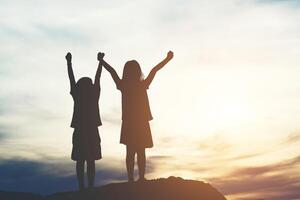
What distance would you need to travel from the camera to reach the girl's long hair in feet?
53.7

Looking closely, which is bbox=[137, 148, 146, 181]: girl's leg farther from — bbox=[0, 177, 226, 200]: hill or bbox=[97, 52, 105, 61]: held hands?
bbox=[97, 52, 105, 61]: held hands

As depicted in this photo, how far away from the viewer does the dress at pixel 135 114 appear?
1628 centimetres

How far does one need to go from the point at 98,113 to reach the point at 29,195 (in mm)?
4216

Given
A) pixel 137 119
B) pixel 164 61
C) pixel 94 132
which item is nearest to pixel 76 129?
pixel 94 132

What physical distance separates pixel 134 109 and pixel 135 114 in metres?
0.16

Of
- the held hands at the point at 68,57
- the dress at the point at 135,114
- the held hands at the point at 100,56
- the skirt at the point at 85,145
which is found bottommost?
the skirt at the point at 85,145

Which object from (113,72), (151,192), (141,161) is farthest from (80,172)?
(113,72)

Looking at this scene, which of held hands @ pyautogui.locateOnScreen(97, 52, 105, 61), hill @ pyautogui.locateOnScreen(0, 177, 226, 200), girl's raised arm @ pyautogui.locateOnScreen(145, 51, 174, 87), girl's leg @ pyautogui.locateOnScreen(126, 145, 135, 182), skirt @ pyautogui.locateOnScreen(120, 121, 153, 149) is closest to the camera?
hill @ pyautogui.locateOnScreen(0, 177, 226, 200)

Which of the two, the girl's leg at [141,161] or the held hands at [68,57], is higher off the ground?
the held hands at [68,57]

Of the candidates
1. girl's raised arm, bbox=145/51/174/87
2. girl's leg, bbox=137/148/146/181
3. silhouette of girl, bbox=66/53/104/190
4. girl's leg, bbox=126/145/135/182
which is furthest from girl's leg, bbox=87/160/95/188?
girl's raised arm, bbox=145/51/174/87

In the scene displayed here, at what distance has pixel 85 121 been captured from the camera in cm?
1644

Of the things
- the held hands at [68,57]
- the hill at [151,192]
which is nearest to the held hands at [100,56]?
the held hands at [68,57]

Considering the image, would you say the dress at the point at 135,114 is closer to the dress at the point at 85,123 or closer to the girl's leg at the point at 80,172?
the dress at the point at 85,123

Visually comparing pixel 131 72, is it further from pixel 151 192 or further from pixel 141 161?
pixel 151 192
